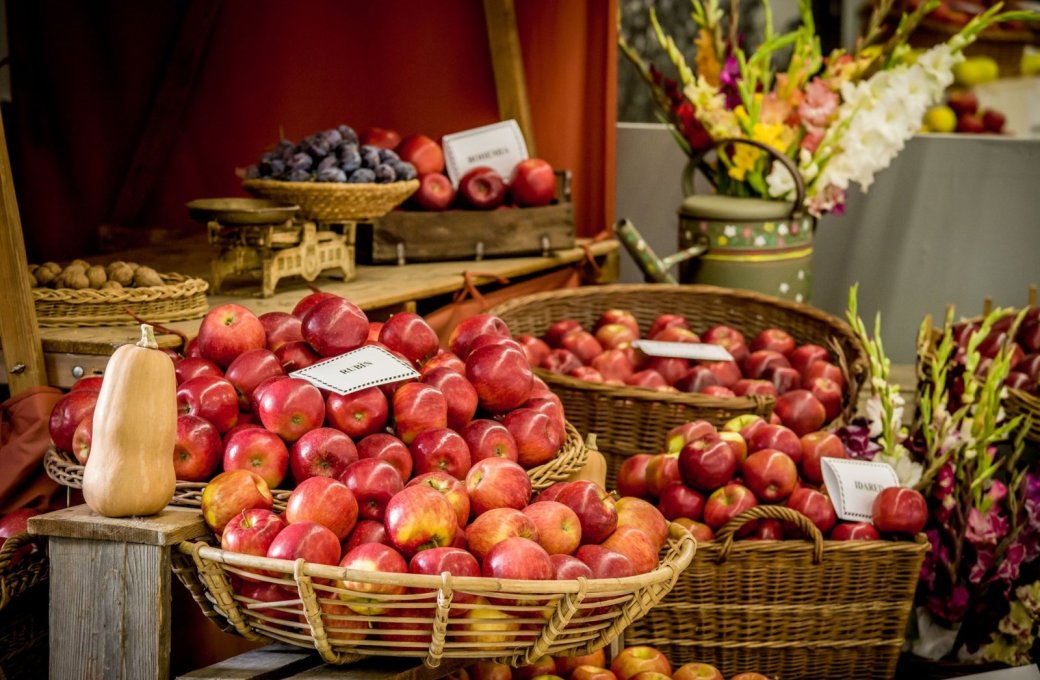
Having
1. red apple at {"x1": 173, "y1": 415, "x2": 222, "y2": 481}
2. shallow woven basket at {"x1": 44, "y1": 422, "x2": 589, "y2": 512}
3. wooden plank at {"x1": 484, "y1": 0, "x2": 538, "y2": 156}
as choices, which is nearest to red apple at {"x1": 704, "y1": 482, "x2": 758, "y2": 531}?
shallow woven basket at {"x1": 44, "y1": 422, "x2": 589, "y2": 512}

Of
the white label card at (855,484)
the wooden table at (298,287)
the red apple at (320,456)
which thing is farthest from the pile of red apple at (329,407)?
the white label card at (855,484)

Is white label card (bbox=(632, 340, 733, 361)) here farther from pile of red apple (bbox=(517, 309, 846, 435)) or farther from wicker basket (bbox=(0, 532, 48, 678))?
wicker basket (bbox=(0, 532, 48, 678))

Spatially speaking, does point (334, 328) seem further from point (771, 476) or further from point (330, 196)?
point (330, 196)

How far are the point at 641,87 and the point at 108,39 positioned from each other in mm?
2569

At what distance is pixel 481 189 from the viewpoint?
3627 mm

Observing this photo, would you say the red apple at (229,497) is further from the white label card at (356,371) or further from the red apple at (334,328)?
the red apple at (334,328)

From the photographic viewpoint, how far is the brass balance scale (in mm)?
2695

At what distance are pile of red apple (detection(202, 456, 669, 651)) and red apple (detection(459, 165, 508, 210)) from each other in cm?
213

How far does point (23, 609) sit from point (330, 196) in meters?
1.41

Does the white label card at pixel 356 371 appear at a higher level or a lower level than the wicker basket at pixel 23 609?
higher

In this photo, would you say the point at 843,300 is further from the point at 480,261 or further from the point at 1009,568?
the point at 1009,568

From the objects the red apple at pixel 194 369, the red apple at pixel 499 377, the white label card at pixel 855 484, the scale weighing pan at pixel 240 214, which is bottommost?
the white label card at pixel 855 484

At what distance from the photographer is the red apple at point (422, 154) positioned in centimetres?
358

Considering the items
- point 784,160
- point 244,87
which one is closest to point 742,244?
point 784,160
